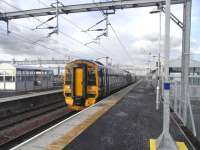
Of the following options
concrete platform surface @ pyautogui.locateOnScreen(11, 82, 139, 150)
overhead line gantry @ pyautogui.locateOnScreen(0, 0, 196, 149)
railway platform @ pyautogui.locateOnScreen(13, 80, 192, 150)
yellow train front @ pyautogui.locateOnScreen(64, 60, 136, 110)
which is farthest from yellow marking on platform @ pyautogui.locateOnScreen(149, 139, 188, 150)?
yellow train front @ pyautogui.locateOnScreen(64, 60, 136, 110)

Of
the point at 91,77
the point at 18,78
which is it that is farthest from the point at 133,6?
the point at 18,78

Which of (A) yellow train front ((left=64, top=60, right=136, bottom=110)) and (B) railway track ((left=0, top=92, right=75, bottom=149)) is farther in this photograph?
(A) yellow train front ((left=64, top=60, right=136, bottom=110))

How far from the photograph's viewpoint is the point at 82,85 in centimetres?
1495

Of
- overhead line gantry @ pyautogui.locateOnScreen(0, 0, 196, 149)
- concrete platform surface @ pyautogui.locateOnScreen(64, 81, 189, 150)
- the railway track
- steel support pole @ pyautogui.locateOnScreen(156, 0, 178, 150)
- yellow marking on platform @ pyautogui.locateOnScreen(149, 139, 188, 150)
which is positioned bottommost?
the railway track

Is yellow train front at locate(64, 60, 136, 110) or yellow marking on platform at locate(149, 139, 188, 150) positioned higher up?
yellow train front at locate(64, 60, 136, 110)

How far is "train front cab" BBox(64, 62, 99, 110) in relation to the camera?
1494 cm

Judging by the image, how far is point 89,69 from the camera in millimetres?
15086

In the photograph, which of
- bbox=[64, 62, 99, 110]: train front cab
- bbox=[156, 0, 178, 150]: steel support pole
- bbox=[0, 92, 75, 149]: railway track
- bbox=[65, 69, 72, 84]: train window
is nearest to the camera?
bbox=[156, 0, 178, 150]: steel support pole

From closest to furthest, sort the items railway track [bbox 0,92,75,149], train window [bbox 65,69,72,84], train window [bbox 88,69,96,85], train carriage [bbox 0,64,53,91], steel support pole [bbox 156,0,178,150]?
steel support pole [bbox 156,0,178,150]
railway track [bbox 0,92,75,149]
train window [bbox 88,69,96,85]
train window [bbox 65,69,72,84]
train carriage [bbox 0,64,53,91]

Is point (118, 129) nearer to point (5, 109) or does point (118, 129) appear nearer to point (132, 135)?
point (132, 135)

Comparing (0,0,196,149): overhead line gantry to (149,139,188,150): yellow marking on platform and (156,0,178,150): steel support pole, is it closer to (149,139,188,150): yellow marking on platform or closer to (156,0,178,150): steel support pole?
(149,139,188,150): yellow marking on platform

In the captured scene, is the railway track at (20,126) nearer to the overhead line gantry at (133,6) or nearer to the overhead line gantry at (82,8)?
the overhead line gantry at (133,6)

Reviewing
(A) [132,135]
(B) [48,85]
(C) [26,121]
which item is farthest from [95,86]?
(B) [48,85]

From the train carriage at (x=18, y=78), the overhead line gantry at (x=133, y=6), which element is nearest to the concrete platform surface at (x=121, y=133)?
the overhead line gantry at (x=133, y=6)
